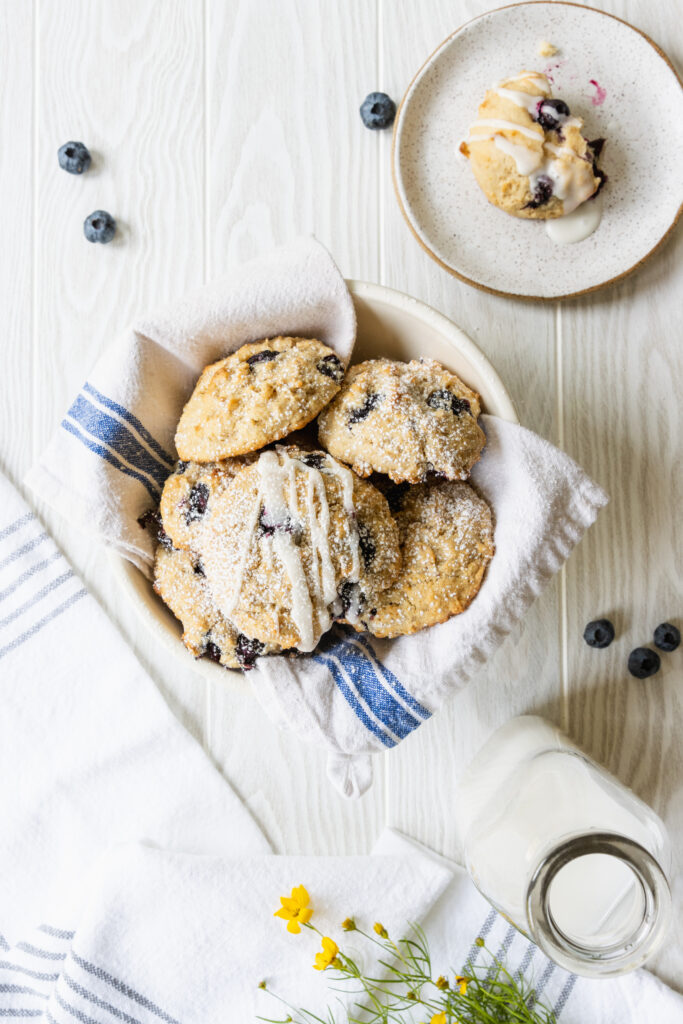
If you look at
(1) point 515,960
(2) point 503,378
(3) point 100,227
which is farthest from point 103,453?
(1) point 515,960

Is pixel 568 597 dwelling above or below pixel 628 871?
above

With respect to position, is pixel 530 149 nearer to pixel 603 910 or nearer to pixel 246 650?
pixel 246 650

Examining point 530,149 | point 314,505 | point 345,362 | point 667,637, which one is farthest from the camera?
point 667,637

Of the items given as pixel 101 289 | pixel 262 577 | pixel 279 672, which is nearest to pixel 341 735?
pixel 279 672

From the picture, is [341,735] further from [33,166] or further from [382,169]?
[33,166]

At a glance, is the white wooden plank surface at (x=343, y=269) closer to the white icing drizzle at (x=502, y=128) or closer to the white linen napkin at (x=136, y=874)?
the white linen napkin at (x=136, y=874)

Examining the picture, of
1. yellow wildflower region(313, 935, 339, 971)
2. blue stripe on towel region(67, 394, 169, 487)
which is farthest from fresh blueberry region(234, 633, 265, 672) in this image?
yellow wildflower region(313, 935, 339, 971)

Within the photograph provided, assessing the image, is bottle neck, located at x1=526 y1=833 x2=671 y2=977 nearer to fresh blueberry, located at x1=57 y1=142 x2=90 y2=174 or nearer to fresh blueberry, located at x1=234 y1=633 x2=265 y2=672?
fresh blueberry, located at x1=234 y1=633 x2=265 y2=672
